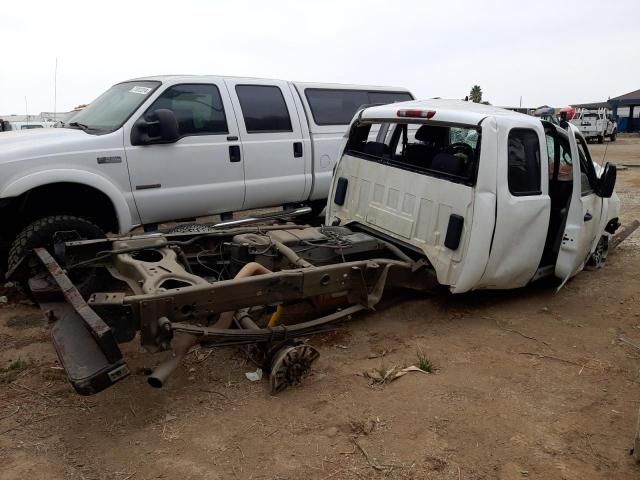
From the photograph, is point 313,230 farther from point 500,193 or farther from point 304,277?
point 500,193

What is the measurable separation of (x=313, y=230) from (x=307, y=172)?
2.27 meters

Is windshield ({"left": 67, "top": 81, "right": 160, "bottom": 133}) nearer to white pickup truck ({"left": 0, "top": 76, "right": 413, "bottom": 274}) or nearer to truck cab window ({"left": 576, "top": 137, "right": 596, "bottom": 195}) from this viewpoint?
white pickup truck ({"left": 0, "top": 76, "right": 413, "bottom": 274})

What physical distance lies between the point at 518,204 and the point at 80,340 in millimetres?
3425

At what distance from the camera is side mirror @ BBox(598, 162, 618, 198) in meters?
5.06

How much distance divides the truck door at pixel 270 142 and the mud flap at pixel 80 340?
3110 mm

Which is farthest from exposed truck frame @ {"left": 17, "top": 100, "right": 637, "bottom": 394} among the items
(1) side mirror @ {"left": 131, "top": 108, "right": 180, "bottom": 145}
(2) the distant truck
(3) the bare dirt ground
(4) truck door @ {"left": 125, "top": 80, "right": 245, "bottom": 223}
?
(2) the distant truck

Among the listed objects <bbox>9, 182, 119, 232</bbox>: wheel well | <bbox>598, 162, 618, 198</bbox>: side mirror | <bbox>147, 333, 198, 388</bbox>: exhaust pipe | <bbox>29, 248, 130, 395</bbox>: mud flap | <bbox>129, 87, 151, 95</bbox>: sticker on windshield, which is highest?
<bbox>129, 87, 151, 95</bbox>: sticker on windshield

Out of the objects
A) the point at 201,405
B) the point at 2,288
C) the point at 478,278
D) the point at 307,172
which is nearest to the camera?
the point at 201,405

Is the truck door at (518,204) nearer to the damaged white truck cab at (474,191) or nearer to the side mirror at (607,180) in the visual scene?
the damaged white truck cab at (474,191)

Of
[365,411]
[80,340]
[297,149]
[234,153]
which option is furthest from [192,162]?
[365,411]

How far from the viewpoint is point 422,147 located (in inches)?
217

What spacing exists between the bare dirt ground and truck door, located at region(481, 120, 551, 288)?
1.67 ft

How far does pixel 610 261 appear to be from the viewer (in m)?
6.86

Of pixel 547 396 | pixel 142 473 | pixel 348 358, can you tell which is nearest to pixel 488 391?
pixel 547 396
